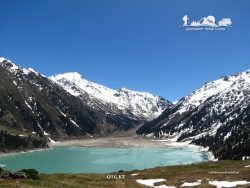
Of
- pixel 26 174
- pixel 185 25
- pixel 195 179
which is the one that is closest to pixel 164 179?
pixel 195 179

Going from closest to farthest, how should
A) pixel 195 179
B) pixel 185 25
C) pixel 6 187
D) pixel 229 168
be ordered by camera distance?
pixel 6 187 → pixel 195 179 → pixel 229 168 → pixel 185 25

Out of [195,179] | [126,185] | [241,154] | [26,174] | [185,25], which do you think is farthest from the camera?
[241,154]

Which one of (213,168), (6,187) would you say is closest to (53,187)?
(6,187)

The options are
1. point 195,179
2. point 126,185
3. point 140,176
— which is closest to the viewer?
point 126,185

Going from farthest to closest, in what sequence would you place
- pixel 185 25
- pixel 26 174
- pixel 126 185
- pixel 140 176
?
pixel 185 25
pixel 140 176
pixel 126 185
pixel 26 174

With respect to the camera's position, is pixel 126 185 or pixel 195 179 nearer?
pixel 126 185

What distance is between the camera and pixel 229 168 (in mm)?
83188

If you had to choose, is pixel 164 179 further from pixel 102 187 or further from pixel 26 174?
→ pixel 26 174

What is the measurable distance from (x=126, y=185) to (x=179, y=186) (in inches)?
370

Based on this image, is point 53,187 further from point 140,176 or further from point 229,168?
point 229,168

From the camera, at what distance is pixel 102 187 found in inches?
2221

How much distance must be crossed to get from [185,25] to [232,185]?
5326cm

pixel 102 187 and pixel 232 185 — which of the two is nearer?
pixel 102 187

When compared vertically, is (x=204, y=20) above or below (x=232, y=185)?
above
